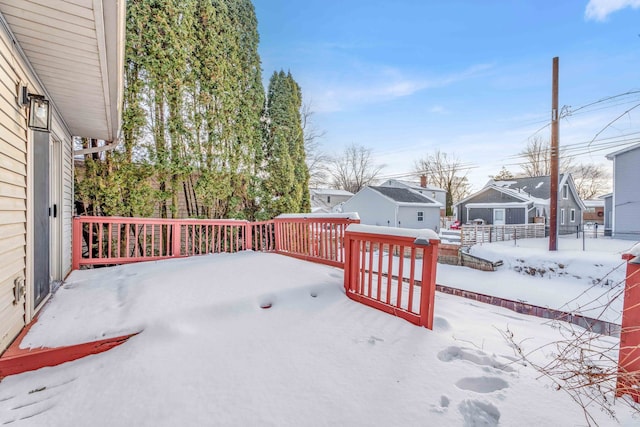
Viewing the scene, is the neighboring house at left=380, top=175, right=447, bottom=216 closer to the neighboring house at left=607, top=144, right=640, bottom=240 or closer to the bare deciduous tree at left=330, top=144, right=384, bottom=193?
the bare deciduous tree at left=330, top=144, right=384, bottom=193

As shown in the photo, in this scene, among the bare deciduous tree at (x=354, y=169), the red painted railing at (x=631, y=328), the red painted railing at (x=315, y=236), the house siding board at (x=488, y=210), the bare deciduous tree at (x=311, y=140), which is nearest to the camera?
the red painted railing at (x=631, y=328)

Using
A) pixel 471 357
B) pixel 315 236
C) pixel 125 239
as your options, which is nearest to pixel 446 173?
pixel 315 236

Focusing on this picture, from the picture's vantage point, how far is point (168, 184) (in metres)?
6.18

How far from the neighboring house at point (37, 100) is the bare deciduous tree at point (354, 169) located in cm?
2866

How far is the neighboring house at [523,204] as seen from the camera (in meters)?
18.2

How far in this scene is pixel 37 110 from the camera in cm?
258

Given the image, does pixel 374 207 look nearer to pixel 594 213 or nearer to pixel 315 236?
pixel 315 236

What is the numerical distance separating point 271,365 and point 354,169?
105 feet

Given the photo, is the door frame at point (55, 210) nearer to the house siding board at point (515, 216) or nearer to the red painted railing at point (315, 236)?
the red painted railing at point (315, 236)

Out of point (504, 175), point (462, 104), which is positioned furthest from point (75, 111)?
point (504, 175)

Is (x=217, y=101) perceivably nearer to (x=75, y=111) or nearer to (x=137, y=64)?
(x=137, y=64)

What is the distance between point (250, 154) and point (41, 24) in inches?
217

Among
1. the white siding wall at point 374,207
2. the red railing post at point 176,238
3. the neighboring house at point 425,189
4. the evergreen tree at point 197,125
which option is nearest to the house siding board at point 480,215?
the neighboring house at point 425,189

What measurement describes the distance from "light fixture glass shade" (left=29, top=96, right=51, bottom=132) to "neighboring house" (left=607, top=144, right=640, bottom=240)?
57.2 ft
